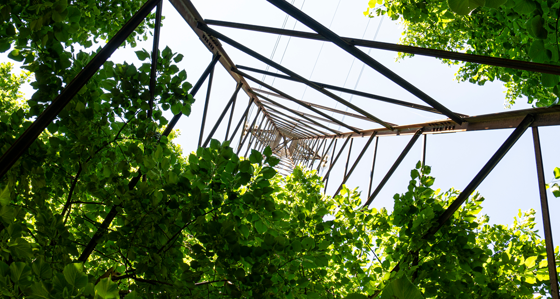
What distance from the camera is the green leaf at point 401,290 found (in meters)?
0.69

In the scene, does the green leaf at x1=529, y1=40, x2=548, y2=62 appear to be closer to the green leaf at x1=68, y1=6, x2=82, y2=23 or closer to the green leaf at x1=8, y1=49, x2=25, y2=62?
the green leaf at x1=68, y1=6, x2=82, y2=23

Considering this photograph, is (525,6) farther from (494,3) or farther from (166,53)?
(166,53)

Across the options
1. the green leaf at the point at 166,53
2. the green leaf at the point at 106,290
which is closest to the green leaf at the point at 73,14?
the green leaf at the point at 166,53

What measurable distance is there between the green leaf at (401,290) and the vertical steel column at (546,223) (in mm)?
2019

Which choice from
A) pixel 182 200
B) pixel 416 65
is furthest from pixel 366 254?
pixel 416 65

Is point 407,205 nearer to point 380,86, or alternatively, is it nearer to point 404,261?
point 404,261

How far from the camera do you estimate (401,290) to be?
2.28ft

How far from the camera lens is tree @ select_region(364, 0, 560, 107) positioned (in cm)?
118

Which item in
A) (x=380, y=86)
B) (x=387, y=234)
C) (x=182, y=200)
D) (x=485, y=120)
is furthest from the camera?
(x=380, y=86)

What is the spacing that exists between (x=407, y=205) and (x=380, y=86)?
27.9 ft

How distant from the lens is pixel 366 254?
114 inches

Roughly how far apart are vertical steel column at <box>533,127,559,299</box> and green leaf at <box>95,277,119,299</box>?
2653 millimetres

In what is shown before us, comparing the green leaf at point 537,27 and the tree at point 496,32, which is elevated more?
the tree at point 496,32

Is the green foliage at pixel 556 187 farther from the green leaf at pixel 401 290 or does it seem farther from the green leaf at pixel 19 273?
the green leaf at pixel 19 273
